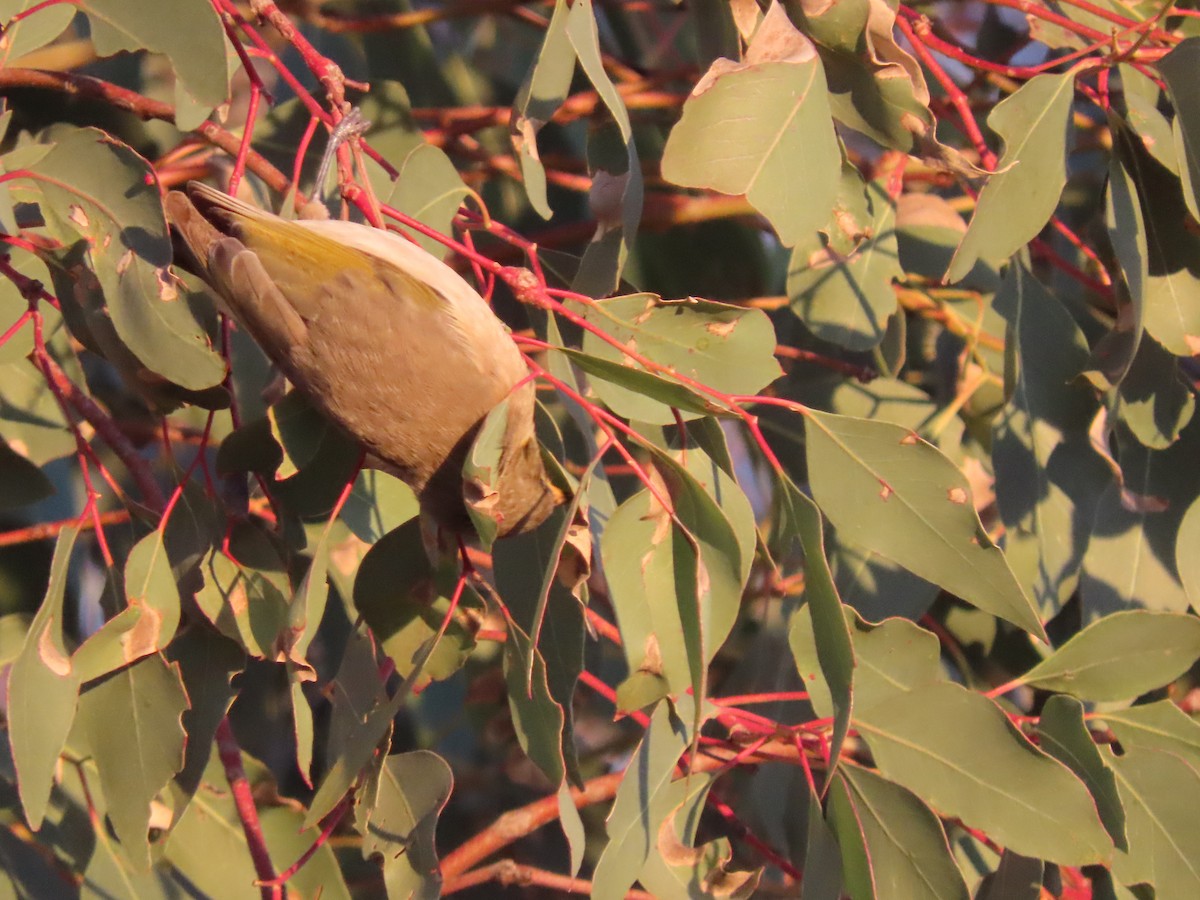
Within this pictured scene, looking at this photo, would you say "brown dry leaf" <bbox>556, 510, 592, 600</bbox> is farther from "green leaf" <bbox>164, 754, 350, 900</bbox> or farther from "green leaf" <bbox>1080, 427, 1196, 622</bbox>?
"green leaf" <bbox>1080, 427, 1196, 622</bbox>

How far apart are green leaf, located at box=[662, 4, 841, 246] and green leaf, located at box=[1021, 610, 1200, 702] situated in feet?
1.81

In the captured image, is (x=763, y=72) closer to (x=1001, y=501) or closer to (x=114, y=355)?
(x=1001, y=501)

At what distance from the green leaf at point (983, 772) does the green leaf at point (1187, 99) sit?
625 millimetres

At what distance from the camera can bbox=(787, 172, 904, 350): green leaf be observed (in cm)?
158

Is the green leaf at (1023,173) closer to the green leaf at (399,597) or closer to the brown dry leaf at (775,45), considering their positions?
the brown dry leaf at (775,45)

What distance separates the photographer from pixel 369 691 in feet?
4.29

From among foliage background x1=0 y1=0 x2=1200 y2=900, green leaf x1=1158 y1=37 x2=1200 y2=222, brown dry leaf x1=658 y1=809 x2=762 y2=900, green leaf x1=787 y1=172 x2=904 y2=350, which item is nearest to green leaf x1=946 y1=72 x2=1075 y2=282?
foliage background x1=0 y1=0 x2=1200 y2=900

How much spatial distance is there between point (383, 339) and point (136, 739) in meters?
0.50

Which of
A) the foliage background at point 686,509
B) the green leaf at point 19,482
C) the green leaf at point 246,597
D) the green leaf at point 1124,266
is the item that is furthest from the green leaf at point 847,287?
the green leaf at point 19,482

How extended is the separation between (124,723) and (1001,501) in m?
1.05

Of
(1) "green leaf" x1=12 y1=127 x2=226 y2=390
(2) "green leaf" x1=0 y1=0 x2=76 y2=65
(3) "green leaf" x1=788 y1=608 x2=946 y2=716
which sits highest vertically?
(2) "green leaf" x1=0 y1=0 x2=76 y2=65

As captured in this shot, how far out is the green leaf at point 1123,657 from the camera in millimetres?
1333

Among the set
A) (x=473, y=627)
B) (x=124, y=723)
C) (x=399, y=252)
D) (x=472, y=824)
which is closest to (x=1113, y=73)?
(x=399, y=252)

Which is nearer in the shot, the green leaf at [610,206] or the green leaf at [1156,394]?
the green leaf at [610,206]
